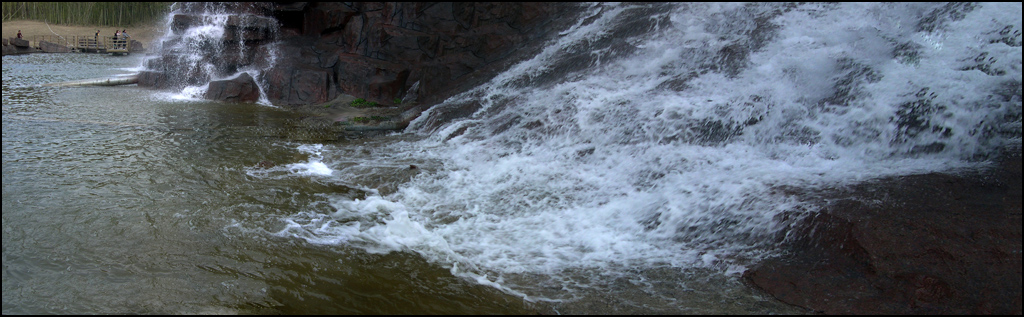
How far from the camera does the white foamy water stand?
5.35 meters

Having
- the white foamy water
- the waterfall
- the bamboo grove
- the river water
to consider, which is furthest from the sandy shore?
the white foamy water

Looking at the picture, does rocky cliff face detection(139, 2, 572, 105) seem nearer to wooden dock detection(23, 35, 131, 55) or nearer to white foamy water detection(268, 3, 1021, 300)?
white foamy water detection(268, 3, 1021, 300)

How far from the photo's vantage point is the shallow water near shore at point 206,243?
13.9 feet

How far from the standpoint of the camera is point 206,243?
509 centimetres

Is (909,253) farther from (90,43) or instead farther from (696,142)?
(90,43)

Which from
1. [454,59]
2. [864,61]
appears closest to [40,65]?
[454,59]

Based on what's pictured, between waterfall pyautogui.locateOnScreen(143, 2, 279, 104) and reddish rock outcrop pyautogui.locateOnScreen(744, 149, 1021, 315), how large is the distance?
12222 mm

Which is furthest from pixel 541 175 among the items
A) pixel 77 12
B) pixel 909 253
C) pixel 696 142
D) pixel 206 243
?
pixel 77 12

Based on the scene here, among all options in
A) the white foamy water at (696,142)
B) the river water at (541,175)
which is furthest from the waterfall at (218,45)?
the white foamy water at (696,142)

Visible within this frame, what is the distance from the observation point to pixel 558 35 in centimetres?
1255

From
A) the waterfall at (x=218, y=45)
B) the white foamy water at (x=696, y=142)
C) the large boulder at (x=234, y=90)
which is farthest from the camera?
the waterfall at (x=218, y=45)

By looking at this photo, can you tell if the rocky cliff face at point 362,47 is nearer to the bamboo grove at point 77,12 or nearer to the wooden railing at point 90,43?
the wooden railing at point 90,43

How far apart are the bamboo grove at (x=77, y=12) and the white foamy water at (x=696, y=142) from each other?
108 ft

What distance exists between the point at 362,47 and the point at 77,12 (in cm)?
2873
